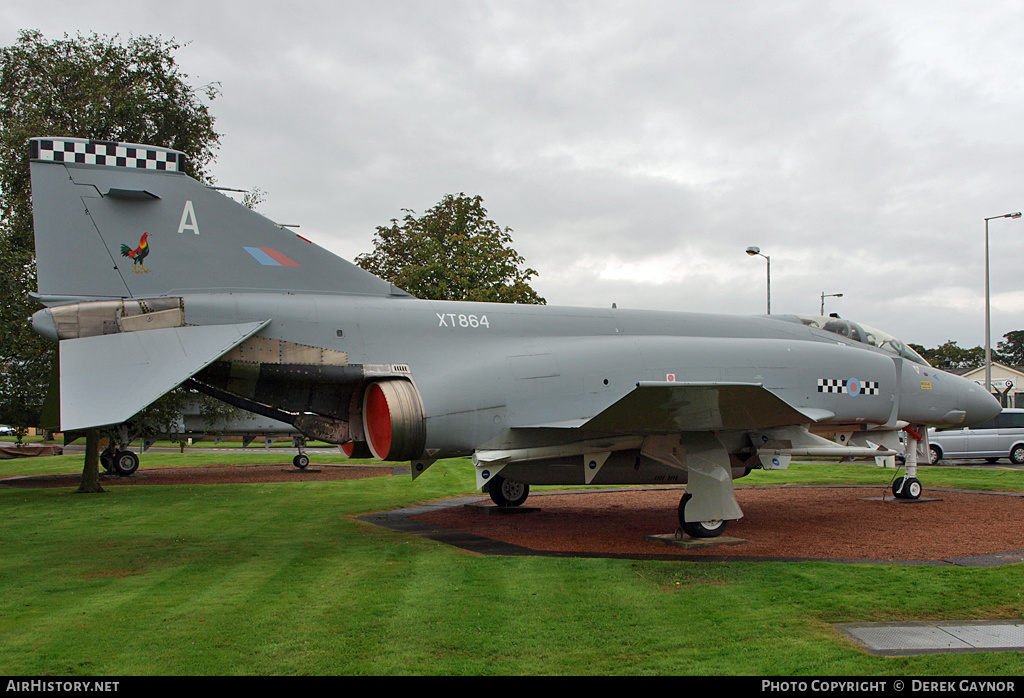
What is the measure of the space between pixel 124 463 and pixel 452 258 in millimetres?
13379

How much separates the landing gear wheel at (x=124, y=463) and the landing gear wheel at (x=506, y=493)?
14574 millimetres

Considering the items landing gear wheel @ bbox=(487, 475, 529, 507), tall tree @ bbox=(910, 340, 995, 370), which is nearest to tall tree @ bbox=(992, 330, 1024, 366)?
tall tree @ bbox=(910, 340, 995, 370)

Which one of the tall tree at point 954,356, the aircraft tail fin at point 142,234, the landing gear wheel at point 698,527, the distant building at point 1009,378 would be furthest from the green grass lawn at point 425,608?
the tall tree at point 954,356

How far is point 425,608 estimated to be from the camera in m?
6.38

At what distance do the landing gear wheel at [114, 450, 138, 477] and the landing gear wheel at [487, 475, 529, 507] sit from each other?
1457 centimetres

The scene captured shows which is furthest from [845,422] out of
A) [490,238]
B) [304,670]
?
[490,238]

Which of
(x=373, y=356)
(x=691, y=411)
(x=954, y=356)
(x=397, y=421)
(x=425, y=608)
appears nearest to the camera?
(x=425, y=608)

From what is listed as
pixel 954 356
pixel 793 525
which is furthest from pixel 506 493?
pixel 954 356

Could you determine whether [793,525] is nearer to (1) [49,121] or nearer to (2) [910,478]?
(2) [910,478]

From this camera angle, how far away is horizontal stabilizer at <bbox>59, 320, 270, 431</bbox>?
22.5 feet

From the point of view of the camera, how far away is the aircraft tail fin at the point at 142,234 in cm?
843

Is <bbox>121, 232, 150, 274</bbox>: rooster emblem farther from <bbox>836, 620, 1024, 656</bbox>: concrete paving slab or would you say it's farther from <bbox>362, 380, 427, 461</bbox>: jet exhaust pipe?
<bbox>836, 620, 1024, 656</bbox>: concrete paving slab

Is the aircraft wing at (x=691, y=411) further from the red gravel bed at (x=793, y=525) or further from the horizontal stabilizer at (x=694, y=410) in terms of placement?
the red gravel bed at (x=793, y=525)

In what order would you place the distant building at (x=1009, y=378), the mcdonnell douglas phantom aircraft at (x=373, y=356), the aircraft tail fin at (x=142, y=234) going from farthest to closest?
the distant building at (x=1009, y=378)
the aircraft tail fin at (x=142, y=234)
the mcdonnell douglas phantom aircraft at (x=373, y=356)
